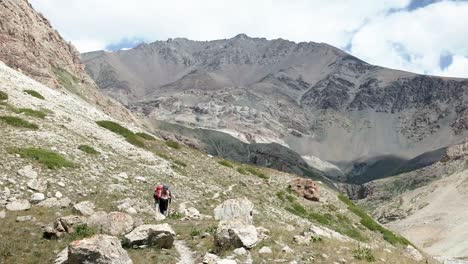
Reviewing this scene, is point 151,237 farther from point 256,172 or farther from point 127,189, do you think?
point 256,172

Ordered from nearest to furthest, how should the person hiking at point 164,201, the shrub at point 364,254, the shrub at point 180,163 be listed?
1. the shrub at point 364,254
2. the person hiking at point 164,201
3. the shrub at point 180,163

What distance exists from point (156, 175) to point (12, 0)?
145363mm

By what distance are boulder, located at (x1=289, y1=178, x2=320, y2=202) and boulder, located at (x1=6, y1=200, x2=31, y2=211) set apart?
1137 inches

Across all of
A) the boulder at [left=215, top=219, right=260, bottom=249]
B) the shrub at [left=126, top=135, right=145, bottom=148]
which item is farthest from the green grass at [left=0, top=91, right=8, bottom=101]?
the boulder at [left=215, top=219, right=260, bottom=249]

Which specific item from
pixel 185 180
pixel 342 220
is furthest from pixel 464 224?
pixel 185 180

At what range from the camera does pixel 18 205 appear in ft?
88.7

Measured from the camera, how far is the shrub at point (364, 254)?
22812mm

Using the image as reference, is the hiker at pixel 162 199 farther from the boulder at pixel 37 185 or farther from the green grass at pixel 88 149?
the green grass at pixel 88 149

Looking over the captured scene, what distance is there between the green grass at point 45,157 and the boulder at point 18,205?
558 cm

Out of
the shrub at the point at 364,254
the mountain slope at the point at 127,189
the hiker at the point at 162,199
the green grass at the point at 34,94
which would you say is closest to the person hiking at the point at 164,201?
the hiker at the point at 162,199

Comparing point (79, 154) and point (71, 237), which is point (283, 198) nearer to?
point (79, 154)

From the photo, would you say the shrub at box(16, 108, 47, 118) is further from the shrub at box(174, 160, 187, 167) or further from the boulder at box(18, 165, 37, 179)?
the boulder at box(18, 165, 37, 179)

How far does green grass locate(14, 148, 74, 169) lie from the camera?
108ft

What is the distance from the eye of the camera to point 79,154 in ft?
123
